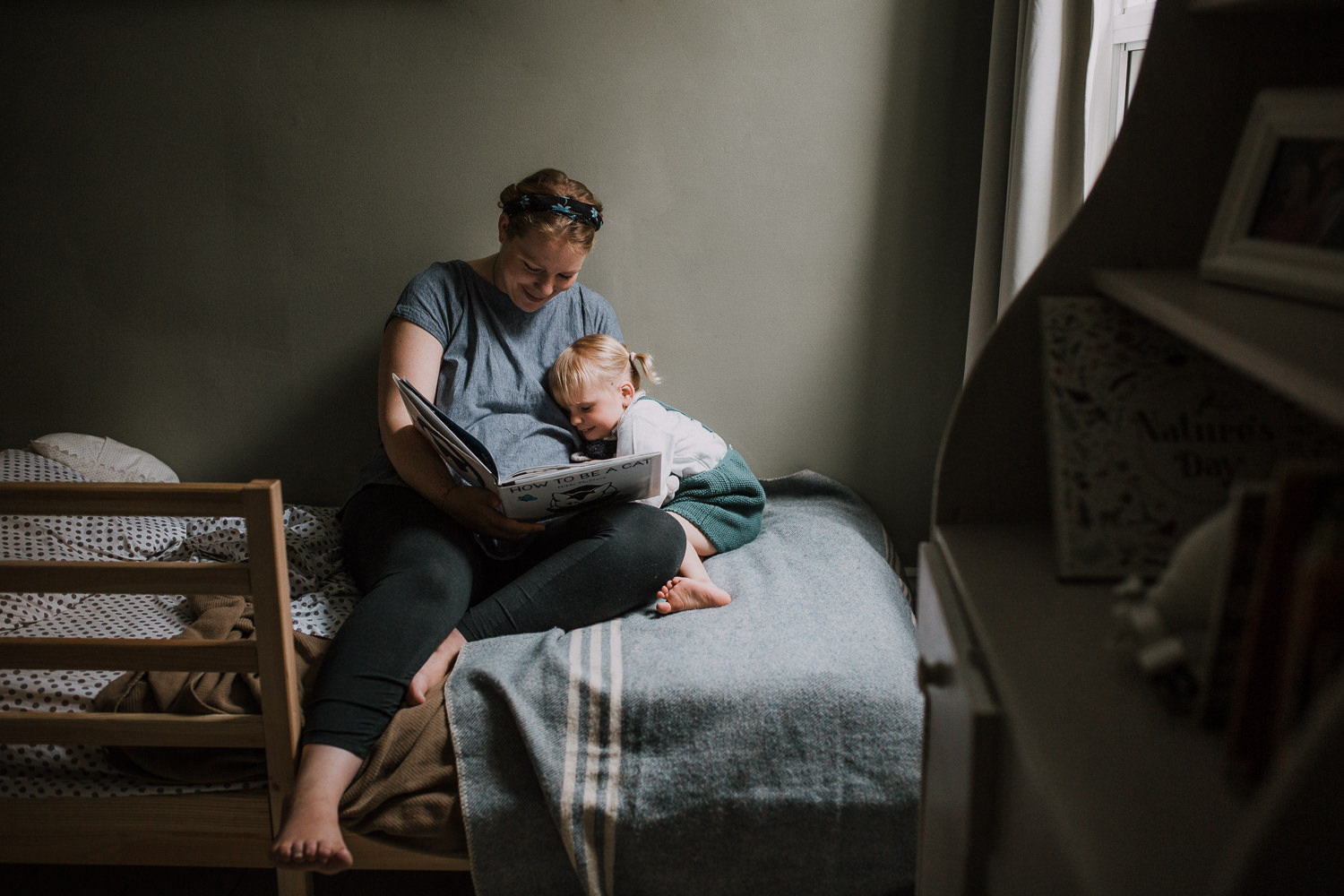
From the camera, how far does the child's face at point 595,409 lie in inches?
70.7

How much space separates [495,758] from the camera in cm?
124

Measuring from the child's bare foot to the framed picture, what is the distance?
0.96m

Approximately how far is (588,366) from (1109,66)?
108 centimetres

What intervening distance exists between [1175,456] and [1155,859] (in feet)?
1.38

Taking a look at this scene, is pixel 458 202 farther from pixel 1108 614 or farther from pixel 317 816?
pixel 1108 614

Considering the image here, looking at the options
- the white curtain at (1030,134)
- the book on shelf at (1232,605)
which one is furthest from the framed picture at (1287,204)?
the white curtain at (1030,134)

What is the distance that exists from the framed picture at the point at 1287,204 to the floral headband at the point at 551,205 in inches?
46.1

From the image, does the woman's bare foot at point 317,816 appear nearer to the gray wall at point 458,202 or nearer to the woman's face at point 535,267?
the woman's face at point 535,267

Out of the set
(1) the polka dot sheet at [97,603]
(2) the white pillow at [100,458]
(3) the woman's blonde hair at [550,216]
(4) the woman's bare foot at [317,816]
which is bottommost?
(4) the woman's bare foot at [317,816]

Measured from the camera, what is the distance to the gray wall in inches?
76.6

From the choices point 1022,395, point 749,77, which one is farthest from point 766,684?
point 749,77

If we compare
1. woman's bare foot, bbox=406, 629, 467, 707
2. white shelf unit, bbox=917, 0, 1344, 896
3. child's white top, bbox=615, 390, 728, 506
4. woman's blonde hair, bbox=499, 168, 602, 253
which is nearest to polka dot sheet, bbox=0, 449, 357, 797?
woman's bare foot, bbox=406, 629, 467, 707

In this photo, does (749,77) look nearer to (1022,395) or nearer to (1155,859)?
(1022,395)

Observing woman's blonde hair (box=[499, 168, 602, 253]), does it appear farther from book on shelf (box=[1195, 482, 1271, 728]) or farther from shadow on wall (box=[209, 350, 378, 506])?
book on shelf (box=[1195, 482, 1271, 728])
